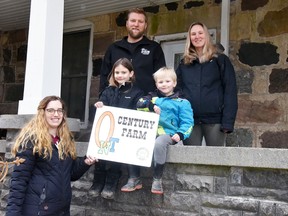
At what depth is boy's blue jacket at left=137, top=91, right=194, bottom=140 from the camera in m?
3.65

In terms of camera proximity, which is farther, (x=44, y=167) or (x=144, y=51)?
(x=144, y=51)

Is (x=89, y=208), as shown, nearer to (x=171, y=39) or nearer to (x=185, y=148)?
(x=185, y=148)

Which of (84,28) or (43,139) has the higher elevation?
(84,28)

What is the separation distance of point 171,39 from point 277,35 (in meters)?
1.56

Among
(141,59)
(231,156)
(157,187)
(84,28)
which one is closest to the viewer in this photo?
(231,156)

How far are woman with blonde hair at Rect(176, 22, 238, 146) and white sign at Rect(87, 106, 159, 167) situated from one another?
554mm

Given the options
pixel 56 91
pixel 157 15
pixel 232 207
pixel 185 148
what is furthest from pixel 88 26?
pixel 232 207

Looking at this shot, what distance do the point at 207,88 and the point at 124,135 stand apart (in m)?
0.89

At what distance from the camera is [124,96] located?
393 cm

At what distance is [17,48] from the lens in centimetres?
801

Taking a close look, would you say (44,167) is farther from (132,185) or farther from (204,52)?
(204,52)

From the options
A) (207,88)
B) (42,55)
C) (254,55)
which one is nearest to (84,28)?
(42,55)

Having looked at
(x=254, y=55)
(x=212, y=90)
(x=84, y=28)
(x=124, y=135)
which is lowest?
(x=124, y=135)

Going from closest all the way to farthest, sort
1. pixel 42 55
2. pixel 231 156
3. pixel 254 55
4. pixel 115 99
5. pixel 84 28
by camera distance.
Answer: pixel 231 156 < pixel 115 99 < pixel 42 55 < pixel 254 55 < pixel 84 28
